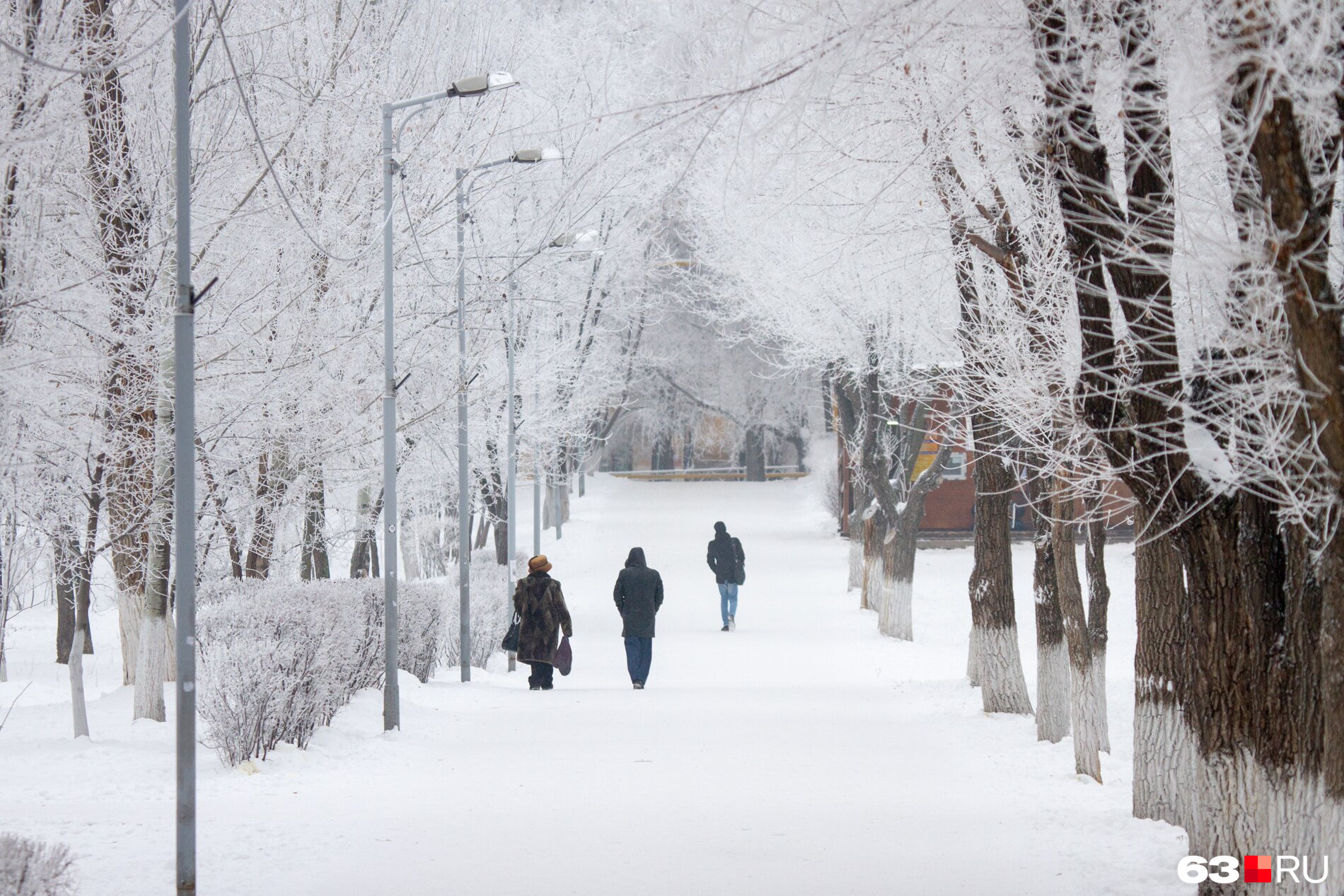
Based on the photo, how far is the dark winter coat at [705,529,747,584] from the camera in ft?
79.0

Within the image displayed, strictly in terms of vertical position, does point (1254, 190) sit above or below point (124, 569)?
above

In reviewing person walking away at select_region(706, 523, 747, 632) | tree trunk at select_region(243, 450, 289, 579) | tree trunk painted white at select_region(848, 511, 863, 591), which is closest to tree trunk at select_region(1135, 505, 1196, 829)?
tree trunk at select_region(243, 450, 289, 579)

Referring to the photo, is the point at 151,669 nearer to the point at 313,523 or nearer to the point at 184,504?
the point at 184,504

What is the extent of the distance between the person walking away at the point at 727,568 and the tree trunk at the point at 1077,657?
Answer: 1377 cm

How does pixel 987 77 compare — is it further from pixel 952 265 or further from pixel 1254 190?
pixel 952 265

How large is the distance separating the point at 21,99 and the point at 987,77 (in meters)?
5.61

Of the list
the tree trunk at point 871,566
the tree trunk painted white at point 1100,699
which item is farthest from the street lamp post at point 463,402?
the tree trunk at point 871,566

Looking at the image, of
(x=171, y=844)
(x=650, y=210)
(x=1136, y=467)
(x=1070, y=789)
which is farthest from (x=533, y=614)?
(x=650, y=210)

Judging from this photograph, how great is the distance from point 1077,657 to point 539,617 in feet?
23.1

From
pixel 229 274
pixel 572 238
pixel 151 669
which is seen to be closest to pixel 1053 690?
pixel 151 669

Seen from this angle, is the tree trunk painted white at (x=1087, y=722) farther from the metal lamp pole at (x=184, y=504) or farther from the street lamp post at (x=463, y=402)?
the street lamp post at (x=463, y=402)

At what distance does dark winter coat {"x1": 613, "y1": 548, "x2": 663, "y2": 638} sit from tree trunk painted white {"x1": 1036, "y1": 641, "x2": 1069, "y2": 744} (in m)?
5.31

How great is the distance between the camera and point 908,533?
893 inches

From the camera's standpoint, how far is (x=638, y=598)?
15.9 m
